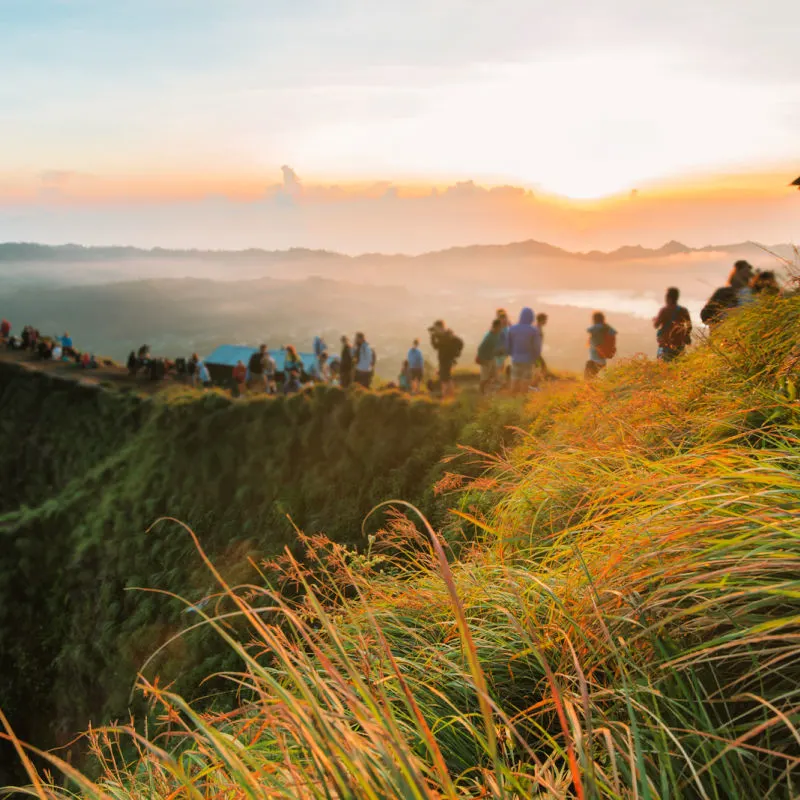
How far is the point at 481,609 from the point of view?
3.38 m

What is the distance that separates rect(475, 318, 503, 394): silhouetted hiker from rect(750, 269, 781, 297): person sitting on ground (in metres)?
7.43

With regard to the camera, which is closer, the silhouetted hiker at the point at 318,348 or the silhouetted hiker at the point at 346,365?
the silhouetted hiker at the point at 346,365

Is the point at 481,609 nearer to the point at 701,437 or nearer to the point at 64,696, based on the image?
the point at 701,437

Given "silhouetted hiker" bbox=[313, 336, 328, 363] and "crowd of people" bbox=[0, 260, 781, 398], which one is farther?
Result: "silhouetted hiker" bbox=[313, 336, 328, 363]

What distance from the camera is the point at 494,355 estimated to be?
1420cm

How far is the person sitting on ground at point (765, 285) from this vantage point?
550 centimetres

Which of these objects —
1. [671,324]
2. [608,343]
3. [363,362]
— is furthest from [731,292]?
[363,362]

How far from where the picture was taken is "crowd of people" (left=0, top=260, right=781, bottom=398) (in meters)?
7.80

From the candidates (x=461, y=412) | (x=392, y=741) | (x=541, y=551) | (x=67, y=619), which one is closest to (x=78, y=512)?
(x=67, y=619)

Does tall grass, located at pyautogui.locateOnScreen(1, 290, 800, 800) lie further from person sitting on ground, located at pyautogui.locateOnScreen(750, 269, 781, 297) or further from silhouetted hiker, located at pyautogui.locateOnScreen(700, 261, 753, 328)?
silhouetted hiker, located at pyautogui.locateOnScreen(700, 261, 753, 328)

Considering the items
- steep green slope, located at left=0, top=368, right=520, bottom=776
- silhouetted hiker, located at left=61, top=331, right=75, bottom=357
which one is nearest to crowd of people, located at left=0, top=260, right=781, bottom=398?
steep green slope, located at left=0, top=368, right=520, bottom=776

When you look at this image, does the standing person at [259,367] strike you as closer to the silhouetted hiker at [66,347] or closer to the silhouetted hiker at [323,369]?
the silhouetted hiker at [323,369]

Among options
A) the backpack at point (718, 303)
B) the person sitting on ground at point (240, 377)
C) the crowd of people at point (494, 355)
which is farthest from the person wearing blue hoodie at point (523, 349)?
the person sitting on ground at point (240, 377)

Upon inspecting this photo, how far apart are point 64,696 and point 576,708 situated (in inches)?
828
